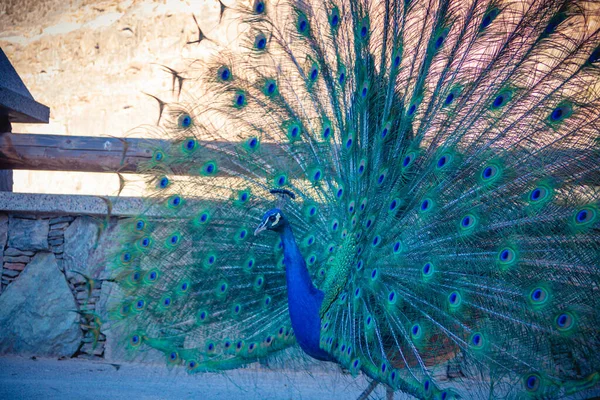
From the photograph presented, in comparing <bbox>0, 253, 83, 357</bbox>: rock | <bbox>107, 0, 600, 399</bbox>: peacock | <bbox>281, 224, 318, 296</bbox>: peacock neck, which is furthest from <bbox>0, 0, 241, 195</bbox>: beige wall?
<bbox>281, 224, 318, 296</bbox>: peacock neck

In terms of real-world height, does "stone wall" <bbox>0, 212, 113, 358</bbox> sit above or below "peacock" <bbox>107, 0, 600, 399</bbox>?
below

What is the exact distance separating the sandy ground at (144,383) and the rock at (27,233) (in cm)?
88

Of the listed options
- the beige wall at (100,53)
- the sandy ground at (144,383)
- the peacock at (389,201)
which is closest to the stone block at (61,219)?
the sandy ground at (144,383)

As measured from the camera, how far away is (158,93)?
32.8ft

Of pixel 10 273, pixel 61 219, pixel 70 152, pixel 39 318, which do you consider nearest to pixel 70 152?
pixel 70 152

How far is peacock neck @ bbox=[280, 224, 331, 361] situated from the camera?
2518mm

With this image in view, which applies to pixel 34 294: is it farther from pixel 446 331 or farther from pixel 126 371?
pixel 446 331

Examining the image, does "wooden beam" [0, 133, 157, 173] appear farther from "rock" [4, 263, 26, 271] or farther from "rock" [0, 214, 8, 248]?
"rock" [4, 263, 26, 271]

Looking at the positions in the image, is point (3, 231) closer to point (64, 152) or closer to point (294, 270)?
point (64, 152)

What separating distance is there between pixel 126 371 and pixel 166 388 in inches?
23.1

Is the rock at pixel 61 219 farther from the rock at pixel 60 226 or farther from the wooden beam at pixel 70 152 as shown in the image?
the wooden beam at pixel 70 152

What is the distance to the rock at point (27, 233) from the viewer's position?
14.8 ft

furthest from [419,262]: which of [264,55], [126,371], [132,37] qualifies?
[132,37]

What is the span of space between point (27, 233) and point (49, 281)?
430 mm
